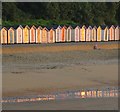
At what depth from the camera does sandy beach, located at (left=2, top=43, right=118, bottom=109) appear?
20.6 meters

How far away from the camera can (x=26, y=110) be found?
15102 millimetres

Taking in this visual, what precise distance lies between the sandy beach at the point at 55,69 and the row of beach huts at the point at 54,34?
3.84 metres

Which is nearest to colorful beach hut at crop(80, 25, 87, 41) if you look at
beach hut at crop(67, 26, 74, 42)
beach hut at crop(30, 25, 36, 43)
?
beach hut at crop(67, 26, 74, 42)

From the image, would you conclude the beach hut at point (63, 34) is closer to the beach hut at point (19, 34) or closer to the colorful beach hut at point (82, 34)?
the colorful beach hut at point (82, 34)

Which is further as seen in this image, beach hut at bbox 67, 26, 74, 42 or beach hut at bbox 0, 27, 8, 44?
beach hut at bbox 67, 26, 74, 42

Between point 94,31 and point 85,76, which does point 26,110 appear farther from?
point 94,31

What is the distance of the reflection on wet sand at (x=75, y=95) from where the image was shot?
1723 cm

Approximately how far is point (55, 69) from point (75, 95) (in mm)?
8442

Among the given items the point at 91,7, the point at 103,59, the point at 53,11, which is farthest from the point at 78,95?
the point at 91,7

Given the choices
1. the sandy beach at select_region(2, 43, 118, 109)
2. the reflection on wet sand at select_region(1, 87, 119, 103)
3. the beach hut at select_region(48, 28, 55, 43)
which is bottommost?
the reflection on wet sand at select_region(1, 87, 119, 103)

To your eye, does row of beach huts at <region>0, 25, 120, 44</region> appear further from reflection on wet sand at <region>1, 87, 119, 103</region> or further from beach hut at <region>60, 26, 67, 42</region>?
reflection on wet sand at <region>1, 87, 119, 103</region>

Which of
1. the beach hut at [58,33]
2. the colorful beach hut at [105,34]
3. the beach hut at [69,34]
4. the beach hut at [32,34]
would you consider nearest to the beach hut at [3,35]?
the beach hut at [32,34]

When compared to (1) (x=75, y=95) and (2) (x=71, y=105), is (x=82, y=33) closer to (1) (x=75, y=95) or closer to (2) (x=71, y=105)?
(1) (x=75, y=95)

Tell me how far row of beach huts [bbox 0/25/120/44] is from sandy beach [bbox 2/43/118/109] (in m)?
3.84
